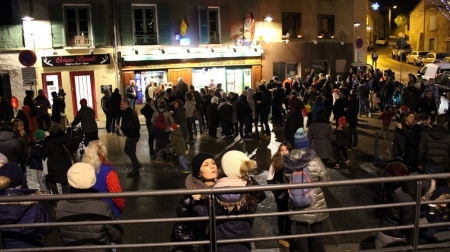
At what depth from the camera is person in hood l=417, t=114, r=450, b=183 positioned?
786 centimetres

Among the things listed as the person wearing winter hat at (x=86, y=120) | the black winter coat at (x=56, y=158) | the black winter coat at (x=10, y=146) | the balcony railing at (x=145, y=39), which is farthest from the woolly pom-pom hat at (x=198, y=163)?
the balcony railing at (x=145, y=39)

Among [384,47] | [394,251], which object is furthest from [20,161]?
[384,47]

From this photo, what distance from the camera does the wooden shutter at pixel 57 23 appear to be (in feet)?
68.6

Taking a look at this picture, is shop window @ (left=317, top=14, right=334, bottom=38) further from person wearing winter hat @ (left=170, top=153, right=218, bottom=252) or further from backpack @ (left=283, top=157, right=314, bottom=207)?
person wearing winter hat @ (left=170, top=153, right=218, bottom=252)

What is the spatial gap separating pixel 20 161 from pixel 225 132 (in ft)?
27.5

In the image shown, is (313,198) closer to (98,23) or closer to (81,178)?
(81,178)

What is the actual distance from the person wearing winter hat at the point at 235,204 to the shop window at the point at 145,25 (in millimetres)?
19239

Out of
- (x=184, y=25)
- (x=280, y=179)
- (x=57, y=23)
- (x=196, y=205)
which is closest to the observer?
(x=196, y=205)

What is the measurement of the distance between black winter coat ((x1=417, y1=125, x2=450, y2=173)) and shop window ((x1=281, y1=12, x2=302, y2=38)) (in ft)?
68.6

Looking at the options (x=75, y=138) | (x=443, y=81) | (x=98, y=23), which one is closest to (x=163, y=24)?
(x=98, y=23)

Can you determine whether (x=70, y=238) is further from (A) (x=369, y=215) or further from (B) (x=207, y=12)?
(B) (x=207, y=12)

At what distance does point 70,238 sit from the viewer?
15.2 feet

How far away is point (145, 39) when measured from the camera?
75.8 ft

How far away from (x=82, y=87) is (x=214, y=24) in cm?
794
